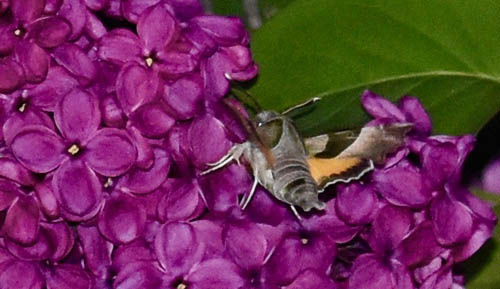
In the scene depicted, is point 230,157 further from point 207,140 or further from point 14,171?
point 14,171

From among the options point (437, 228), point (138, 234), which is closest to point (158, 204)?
point (138, 234)

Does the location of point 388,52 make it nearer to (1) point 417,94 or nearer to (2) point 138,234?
(1) point 417,94

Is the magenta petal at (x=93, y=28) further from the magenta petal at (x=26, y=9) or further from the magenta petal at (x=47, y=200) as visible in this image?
the magenta petal at (x=47, y=200)

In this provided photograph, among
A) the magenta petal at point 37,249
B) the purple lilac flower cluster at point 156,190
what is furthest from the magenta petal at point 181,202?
the magenta petal at point 37,249

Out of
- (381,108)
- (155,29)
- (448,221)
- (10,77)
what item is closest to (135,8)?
(155,29)

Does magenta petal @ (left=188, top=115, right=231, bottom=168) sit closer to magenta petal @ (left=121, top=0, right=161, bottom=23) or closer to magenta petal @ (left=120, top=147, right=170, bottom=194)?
magenta petal @ (left=120, top=147, right=170, bottom=194)

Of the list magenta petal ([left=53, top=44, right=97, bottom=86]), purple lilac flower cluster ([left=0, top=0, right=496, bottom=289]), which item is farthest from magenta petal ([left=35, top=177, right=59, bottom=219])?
magenta petal ([left=53, top=44, right=97, bottom=86])
